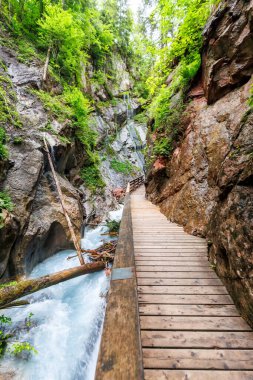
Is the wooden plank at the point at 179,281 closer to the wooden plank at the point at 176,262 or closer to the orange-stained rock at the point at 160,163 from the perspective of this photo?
the wooden plank at the point at 176,262

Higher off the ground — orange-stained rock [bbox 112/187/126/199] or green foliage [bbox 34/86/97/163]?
green foliage [bbox 34/86/97/163]

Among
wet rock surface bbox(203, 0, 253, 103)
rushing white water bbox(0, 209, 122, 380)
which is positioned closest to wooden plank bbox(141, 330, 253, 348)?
rushing white water bbox(0, 209, 122, 380)

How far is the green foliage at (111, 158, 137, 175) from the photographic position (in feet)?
62.7

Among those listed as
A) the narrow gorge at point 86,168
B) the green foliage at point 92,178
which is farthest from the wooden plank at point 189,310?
the green foliage at point 92,178

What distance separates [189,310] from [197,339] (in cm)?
40

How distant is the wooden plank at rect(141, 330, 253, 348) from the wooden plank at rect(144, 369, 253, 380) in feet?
0.73

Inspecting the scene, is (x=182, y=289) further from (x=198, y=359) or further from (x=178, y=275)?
(x=198, y=359)

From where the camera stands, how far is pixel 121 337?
143cm

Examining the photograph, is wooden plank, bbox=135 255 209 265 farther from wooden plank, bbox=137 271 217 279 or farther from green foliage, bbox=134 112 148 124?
green foliage, bbox=134 112 148 124

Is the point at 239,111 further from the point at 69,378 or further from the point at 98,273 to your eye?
the point at 69,378

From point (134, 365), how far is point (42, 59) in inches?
609

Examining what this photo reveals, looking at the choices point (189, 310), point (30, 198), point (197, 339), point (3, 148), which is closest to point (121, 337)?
point (197, 339)

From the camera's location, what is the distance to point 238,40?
454 cm

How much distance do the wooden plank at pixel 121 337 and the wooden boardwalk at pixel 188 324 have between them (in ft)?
1.52
